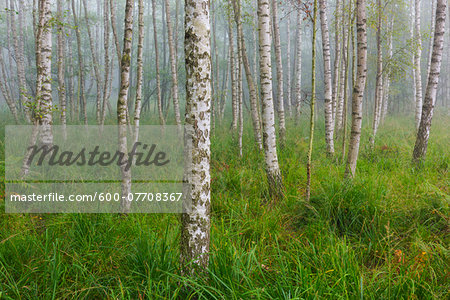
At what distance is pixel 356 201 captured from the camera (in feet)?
12.2

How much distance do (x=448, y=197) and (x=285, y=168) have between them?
8.55 feet

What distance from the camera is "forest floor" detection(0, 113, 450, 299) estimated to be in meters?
2.32

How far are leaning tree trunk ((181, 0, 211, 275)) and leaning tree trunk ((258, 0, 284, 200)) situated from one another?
2.36 metres

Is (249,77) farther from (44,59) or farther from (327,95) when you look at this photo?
(44,59)

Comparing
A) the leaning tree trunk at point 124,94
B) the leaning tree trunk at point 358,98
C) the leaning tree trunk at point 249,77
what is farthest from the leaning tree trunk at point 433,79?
the leaning tree trunk at point 124,94

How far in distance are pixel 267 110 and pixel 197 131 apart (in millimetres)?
2626

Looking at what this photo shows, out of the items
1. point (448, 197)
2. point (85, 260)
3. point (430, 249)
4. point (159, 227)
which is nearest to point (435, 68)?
point (448, 197)

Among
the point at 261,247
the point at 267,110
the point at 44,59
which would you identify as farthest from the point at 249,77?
the point at 261,247

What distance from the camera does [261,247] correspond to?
3.12m

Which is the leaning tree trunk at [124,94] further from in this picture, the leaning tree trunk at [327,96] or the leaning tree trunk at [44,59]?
the leaning tree trunk at [327,96]

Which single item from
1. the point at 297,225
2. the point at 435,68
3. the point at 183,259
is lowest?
the point at 297,225

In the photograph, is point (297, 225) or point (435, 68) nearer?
point (297, 225)

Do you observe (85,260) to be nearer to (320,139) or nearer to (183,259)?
(183,259)

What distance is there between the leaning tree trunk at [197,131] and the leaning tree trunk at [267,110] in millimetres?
2358
